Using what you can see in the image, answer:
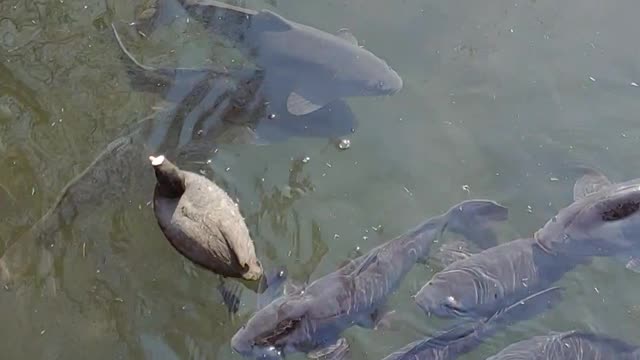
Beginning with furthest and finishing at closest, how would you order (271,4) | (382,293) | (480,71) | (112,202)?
(271,4) < (480,71) < (112,202) < (382,293)

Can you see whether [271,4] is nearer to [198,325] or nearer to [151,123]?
[151,123]

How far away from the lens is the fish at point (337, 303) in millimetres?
3836

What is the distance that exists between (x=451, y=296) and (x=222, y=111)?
1.81m

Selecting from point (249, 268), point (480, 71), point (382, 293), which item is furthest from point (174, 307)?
point (480, 71)

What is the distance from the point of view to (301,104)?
499 centimetres

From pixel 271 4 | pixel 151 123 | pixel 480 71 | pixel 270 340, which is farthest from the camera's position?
pixel 271 4

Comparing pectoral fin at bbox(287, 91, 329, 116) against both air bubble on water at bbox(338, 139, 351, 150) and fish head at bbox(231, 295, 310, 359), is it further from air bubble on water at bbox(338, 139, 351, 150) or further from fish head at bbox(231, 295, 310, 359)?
fish head at bbox(231, 295, 310, 359)

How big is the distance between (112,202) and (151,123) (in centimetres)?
55

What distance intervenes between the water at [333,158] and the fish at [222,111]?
0.08 metres

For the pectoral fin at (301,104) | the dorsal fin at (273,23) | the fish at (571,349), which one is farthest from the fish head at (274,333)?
the dorsal fin at (273,23)

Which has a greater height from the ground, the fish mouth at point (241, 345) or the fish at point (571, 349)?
the fish at point (571, 349)

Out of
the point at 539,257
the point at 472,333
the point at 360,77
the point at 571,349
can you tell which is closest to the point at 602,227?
the point at 539,257

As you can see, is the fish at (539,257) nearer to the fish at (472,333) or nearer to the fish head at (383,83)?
the fish at (472,333)

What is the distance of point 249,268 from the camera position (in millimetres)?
3879
